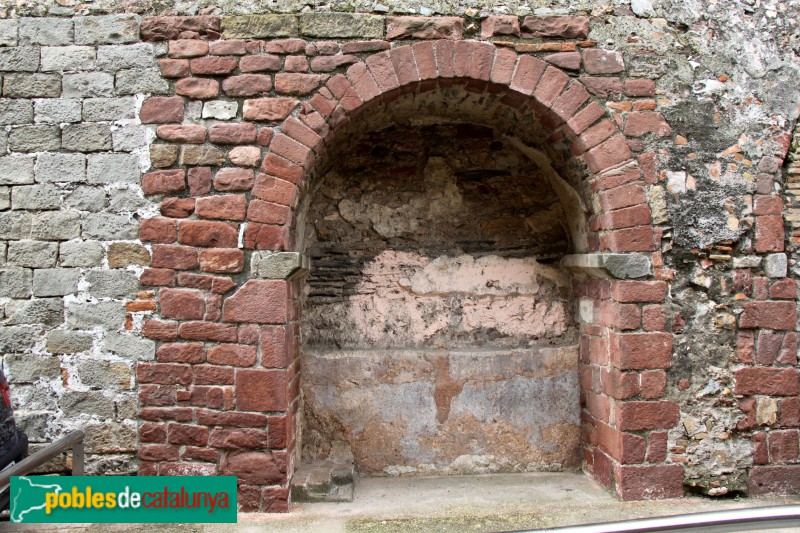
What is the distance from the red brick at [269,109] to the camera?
3096 millimetres

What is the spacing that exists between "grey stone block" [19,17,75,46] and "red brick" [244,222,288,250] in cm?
149

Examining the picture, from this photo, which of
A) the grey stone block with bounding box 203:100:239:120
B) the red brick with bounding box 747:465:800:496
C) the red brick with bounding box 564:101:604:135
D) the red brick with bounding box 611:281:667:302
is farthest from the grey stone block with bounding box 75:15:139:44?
the red brick with bounding box 747:465:800:496

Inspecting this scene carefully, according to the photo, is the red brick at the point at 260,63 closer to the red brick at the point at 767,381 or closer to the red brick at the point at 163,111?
the red brick at the point at 163,111

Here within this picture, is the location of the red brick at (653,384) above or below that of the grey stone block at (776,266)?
below

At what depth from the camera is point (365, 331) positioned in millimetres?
3900

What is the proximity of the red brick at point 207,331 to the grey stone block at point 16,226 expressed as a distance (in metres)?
1.03

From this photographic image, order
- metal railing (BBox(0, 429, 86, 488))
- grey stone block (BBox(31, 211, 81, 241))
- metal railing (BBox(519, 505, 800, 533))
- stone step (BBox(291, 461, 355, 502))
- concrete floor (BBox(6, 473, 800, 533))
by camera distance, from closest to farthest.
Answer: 1. metal railing (BBox(519, 505, 800, 533))
2. metal railing (BBox(0, 429, 86, 488))
3. concrete floor (BBox(6, 473, 800, 533))
4. grey stone block (BBox(31, 211, 81, 241))
5. stone step (BBox(291, 461, 355, 502))

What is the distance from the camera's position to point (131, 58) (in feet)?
10.3

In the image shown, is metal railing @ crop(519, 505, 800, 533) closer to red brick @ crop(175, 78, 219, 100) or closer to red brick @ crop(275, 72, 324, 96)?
red brick @ crop(275, 72, 324, 96)

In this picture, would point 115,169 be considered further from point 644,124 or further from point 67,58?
point 644,124

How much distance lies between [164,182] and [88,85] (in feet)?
2.31

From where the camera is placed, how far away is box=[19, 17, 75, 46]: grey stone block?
3.17 metres

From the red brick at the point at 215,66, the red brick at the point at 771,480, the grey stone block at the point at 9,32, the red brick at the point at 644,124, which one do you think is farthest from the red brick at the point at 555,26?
the grey stone block at the point at 9,32

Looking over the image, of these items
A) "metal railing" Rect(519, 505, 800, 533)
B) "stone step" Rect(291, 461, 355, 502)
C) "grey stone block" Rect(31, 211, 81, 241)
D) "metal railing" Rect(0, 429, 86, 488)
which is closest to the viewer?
"metal railing" Rect(519, 505, 800, 533)
